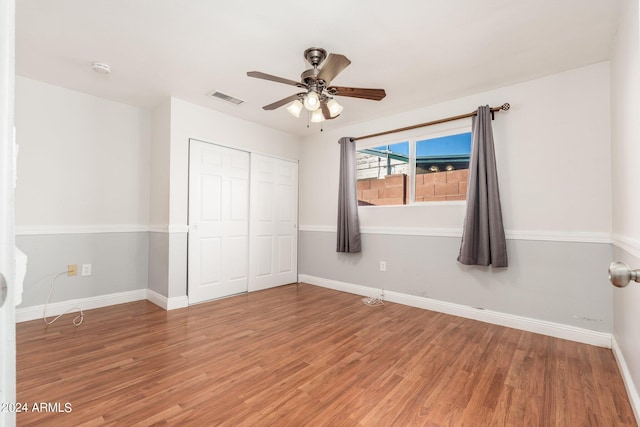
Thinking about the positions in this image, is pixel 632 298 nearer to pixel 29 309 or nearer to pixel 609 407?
pixel 609 407

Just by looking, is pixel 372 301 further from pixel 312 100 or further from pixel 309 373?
pixel 312 100

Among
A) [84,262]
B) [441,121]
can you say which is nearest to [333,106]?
[441,121]

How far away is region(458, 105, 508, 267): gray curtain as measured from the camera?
286cm

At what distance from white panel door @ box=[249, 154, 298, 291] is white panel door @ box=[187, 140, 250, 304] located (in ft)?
0.46

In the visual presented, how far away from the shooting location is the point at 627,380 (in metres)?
1.84

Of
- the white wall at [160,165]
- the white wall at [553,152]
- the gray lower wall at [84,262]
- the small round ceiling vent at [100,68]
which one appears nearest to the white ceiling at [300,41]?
the small round ceiling vent at [100,68]

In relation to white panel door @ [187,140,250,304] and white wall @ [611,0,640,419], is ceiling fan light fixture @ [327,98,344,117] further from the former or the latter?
white panel door @ [187,140,250,304]

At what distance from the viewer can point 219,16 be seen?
6.70ft

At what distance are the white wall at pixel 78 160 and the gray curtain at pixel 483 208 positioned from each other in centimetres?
381

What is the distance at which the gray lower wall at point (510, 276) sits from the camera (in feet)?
8.30

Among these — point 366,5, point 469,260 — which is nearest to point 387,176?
point 469,260

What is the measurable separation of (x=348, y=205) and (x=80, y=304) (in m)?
3.29

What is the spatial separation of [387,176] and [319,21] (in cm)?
225

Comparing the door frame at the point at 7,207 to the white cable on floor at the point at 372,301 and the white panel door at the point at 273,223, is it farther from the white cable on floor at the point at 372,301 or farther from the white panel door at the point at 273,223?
Answer: the white panel door at the point at 273,223
